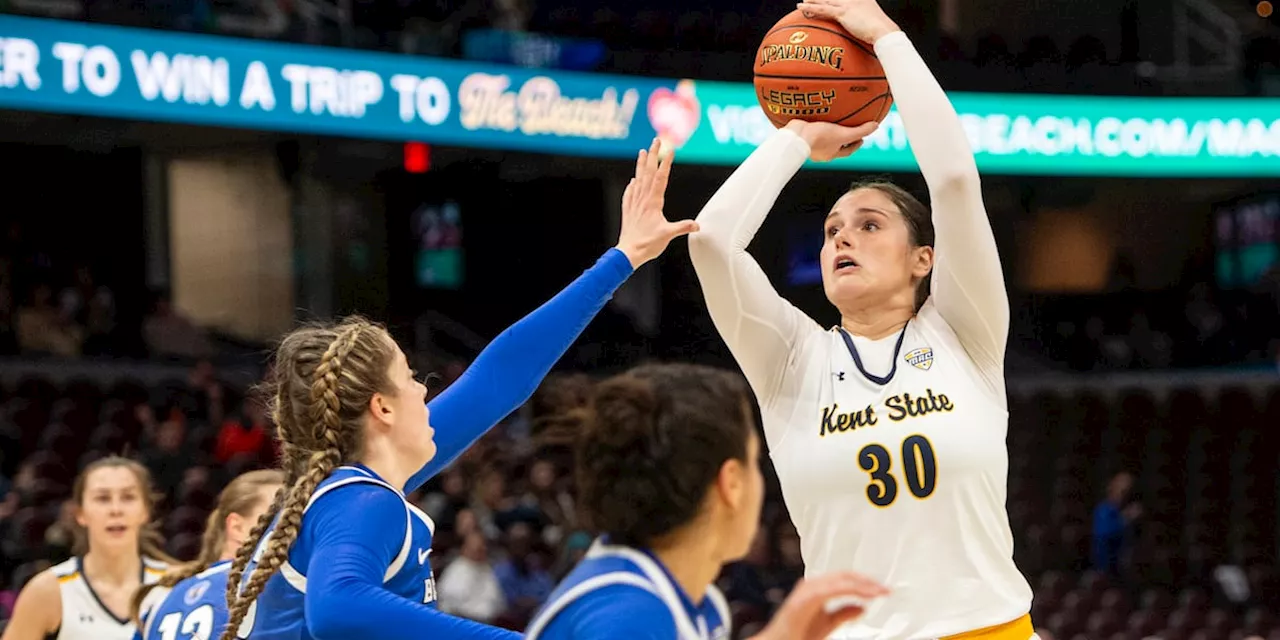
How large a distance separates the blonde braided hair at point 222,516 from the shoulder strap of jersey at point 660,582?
229 centimetres

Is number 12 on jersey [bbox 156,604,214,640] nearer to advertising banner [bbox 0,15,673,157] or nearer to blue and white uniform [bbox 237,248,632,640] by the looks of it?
blue and white uniform [bbox 237,248,632,640]

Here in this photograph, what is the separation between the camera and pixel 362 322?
334cm

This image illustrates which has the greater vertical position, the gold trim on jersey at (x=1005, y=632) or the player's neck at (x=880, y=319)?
the player's neck at (x=880, y=319)

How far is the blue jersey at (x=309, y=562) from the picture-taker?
2.90m

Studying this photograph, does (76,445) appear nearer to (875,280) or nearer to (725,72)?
(725,72)

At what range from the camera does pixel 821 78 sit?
152 inches

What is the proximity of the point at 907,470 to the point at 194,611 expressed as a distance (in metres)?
1.57

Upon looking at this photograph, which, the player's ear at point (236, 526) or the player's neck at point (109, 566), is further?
the player's neck at point (109, 566)

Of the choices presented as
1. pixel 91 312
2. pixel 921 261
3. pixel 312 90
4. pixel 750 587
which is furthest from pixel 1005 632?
pixel 91 312

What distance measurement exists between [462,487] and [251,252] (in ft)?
20.3

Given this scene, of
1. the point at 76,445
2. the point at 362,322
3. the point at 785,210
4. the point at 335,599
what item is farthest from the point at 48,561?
the point at 785,210

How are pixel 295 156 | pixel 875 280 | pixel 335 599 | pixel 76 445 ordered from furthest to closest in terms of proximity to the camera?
pixel 295 156 < pixel 76 445 < pixel 875 280 < pixel 335 599

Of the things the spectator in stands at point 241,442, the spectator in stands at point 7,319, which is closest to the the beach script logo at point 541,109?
the spectator in stands at point 241,442

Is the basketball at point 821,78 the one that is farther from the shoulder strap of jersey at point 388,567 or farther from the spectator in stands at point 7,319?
the spectator in stands at point 7,319
